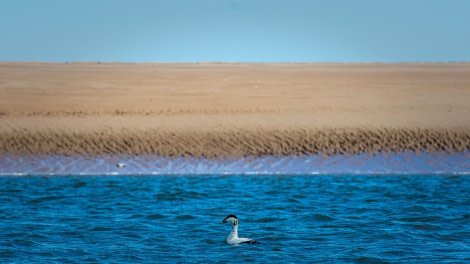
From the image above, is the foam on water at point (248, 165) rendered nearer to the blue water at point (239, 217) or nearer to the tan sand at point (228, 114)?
the tan sand at point (228, 114)

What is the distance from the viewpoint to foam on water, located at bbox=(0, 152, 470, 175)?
20.2m

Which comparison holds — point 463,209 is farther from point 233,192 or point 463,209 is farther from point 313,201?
point 233,192

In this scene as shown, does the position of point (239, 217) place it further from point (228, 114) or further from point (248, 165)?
point (228, 114)

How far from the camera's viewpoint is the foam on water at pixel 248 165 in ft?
66.4

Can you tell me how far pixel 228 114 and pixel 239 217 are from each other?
33.9 feet

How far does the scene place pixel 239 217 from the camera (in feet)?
48.2

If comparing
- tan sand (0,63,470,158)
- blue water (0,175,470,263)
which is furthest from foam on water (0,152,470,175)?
blue water (0,175,470,263)

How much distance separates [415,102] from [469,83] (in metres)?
4.86

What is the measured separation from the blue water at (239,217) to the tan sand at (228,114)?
7.53 ft

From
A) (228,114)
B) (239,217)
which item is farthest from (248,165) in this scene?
(239,217)

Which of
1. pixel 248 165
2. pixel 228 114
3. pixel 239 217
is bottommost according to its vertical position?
pixel 239 217

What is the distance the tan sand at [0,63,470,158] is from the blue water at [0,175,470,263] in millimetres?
2295

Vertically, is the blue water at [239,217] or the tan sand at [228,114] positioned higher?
the tan sand at [228,114]

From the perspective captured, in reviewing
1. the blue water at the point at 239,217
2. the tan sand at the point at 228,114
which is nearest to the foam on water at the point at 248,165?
the tan sand at the point at 228,114
